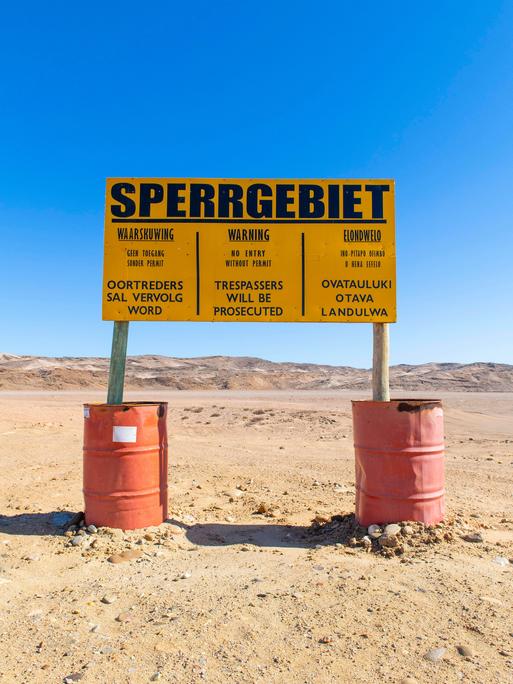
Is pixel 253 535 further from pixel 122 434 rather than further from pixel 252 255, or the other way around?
pixel 252 255

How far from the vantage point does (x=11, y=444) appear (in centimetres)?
1111

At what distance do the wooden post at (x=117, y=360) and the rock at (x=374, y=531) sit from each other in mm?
2941

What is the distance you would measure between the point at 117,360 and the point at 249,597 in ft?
9.89

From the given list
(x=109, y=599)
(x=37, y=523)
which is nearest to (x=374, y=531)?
(x=109, y=599)

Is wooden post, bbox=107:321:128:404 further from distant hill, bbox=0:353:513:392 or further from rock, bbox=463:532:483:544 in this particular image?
distant hill, bbox=0:353:513:392

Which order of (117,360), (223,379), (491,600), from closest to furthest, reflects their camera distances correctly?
1. (491,600)
2. (117,360)
3. (223,379)

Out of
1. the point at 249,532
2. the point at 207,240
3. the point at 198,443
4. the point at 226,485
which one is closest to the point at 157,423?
the point at 249,532

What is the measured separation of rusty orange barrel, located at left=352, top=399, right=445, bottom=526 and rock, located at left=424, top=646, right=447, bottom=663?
6.69 feet

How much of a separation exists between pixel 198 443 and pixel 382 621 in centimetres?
884

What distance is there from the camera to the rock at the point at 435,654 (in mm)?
2943

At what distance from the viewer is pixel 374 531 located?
16.3ft

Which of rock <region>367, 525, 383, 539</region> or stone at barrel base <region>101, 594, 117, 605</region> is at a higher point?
rock <region>367, 525, 383, 539</region>

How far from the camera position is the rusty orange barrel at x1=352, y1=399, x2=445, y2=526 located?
199 inches

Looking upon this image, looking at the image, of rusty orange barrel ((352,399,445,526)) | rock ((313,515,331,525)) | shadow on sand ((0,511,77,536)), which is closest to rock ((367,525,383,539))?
rusty orange barrel ((352,399,445,526))
